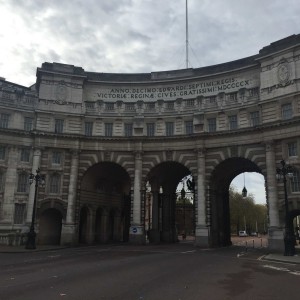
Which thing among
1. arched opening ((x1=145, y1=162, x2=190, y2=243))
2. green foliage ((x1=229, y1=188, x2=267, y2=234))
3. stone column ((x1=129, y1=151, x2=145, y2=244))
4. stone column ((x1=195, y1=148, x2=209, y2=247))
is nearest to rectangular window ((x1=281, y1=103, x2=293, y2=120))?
stone column ((x1=195, y1=148, x2=209, y2=247))

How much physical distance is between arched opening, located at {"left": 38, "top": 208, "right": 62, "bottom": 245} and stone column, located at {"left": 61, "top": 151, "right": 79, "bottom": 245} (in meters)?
2.13

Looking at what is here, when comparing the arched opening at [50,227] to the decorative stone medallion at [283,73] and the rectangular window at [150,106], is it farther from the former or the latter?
the decorative stone medallion at [283,73]

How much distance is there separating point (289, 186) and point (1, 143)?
3152 cm

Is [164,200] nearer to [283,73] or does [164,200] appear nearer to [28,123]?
[28,123]

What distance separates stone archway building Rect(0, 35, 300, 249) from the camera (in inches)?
1538

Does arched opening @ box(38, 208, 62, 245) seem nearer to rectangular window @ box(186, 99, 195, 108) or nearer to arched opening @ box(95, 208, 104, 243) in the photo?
arched opening @ box(95, 208, 104, 243)

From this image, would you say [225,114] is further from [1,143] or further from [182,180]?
[1,143]

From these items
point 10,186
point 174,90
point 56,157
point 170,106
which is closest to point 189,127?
→ point 170,106

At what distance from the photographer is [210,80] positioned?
4412 cm

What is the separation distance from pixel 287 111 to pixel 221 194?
1352cm

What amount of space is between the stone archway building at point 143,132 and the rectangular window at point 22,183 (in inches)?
4.4

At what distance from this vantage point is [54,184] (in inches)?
1684

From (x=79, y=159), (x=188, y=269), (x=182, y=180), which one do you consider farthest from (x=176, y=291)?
(x=182, y=180)

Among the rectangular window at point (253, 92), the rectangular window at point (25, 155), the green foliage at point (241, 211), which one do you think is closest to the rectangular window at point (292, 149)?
the rectangular window at point (253, 92)
